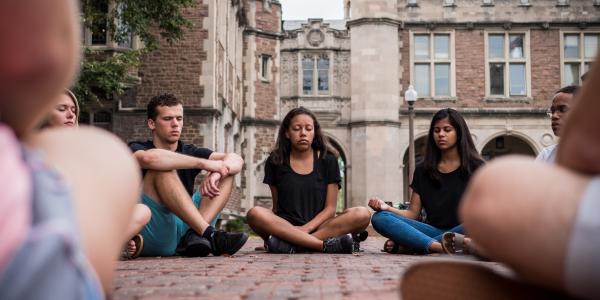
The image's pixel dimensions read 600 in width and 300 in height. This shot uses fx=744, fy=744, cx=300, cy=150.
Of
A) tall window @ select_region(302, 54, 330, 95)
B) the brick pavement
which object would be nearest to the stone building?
tall window @ select_region(302, 54, 330, 95)

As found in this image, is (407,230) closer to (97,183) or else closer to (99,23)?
(97,183)

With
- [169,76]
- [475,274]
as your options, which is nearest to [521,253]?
[475,274]

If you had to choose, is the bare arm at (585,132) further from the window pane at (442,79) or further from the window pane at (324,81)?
the window pane at (324,81)

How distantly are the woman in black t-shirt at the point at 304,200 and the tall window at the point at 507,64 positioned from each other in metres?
22.0

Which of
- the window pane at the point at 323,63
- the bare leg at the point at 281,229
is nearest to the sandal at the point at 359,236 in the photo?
the bare leg at the point at 281,229

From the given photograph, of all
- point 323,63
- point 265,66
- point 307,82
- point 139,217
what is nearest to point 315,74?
point 307,82

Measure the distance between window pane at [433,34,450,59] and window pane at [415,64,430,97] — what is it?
0.76 m

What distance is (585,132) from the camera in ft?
4.66

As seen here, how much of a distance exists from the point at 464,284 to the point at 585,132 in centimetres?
41

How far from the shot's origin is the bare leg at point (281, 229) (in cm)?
686

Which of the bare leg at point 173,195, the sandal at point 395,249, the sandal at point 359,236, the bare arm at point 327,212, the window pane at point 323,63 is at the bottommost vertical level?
the sandal at point 395,249

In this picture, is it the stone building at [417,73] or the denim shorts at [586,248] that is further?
the stone building at [417,73]

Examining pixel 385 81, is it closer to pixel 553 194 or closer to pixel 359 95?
pixel 359 95

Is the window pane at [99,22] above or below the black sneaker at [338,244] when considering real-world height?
above
